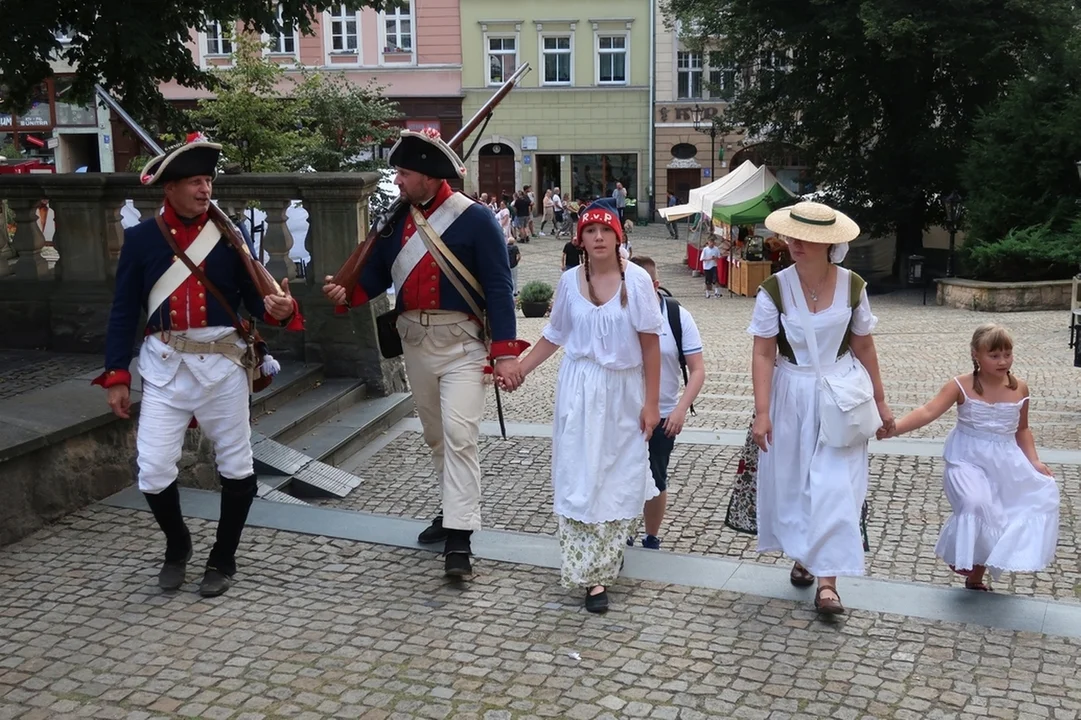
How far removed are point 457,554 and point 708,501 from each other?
95.4 inches

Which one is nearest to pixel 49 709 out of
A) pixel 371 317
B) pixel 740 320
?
pixel 371 317

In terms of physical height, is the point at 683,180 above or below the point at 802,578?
above

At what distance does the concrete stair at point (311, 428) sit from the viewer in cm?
700

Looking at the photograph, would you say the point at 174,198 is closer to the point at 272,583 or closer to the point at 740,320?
the point at 272,583

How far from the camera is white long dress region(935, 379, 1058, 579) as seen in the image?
5039mm

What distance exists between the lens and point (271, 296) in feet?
16.5

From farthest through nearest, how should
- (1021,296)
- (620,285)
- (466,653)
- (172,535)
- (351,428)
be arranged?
(1021,296)
(351,428)
(172,535)
(620,285)
(466,653)

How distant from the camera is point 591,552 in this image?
499 centimetres

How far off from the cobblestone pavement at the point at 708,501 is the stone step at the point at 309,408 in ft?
1.47

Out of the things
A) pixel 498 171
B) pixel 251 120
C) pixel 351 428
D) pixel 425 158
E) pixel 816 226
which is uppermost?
pixel 251 120

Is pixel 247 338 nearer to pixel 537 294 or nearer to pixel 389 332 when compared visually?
pixel 389 332

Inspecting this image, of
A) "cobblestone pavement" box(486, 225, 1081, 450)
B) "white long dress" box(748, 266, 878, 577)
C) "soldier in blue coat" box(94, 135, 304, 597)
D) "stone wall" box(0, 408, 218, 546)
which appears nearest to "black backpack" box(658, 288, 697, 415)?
"white long dress" box(748, 266, 878, 577)

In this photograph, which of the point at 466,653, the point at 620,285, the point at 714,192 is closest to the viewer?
the point at 466,653

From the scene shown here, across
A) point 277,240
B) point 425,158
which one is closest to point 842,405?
point 425,158
